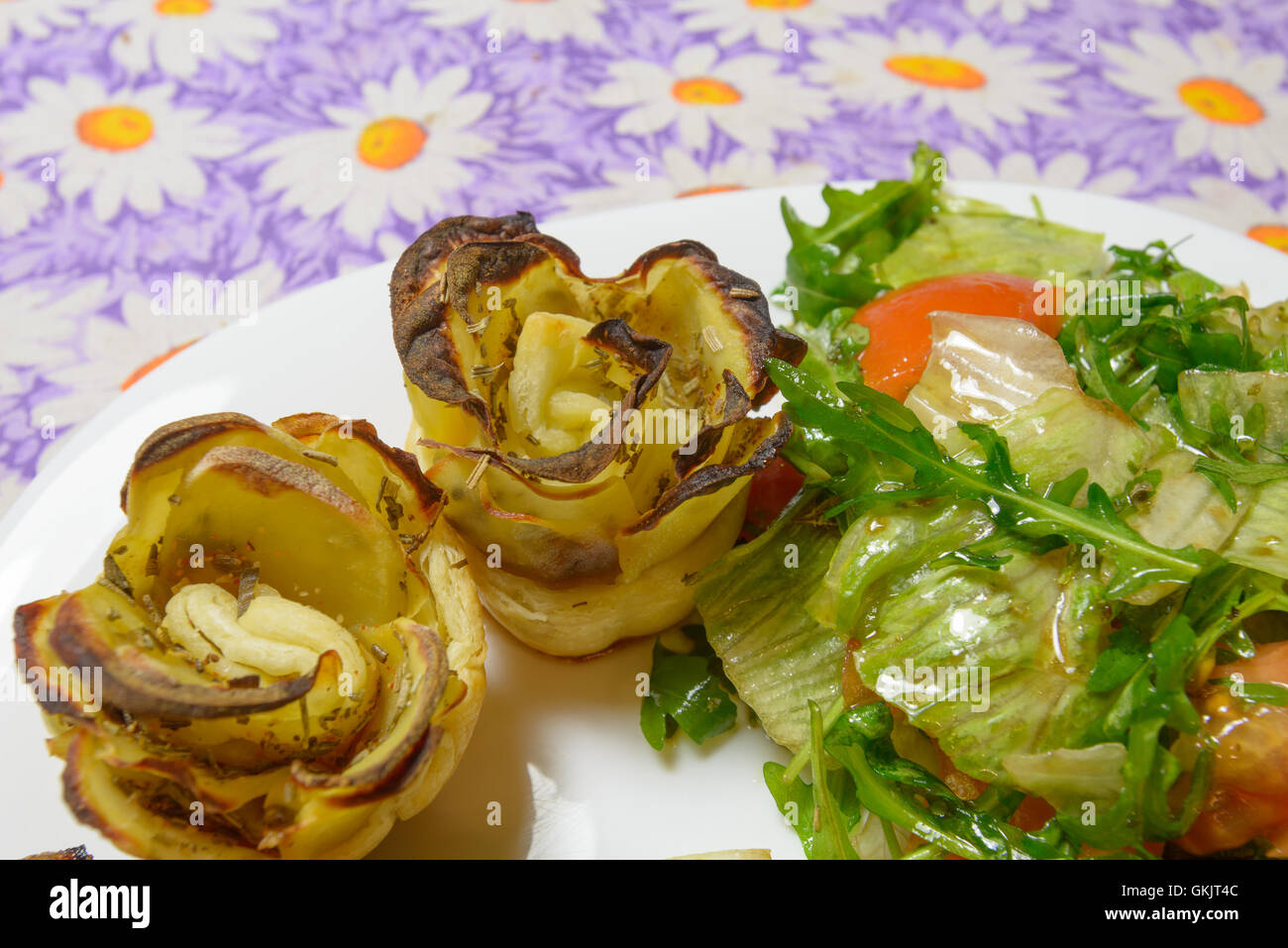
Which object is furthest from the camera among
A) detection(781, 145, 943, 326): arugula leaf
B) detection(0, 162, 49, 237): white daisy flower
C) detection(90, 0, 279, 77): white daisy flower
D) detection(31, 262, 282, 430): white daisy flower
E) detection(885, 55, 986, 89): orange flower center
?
detection(885, 55, 986, 89): orange flower center

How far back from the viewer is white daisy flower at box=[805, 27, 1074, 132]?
4180mm

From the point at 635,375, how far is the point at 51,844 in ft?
4.35

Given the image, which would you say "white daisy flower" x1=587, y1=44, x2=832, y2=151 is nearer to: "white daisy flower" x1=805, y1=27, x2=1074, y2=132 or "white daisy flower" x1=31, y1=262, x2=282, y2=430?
"white daisy flower" x1=805, y1=27, x2=1074, y2=132

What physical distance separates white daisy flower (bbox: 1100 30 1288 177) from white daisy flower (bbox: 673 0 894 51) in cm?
105

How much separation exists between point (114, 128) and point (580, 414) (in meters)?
2.92

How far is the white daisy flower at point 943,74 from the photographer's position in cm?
418

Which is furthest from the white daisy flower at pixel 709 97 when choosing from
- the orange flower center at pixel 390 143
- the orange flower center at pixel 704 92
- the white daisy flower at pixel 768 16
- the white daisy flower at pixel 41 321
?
the white daisy flower at pixel 41 321

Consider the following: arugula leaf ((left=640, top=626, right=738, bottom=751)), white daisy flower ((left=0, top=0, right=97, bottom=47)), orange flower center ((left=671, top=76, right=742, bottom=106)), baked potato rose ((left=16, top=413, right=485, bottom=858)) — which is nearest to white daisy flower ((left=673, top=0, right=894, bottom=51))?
orange flower center ((left=671, top=76, right=742, bottom=106))

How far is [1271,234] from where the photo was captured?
3787mm

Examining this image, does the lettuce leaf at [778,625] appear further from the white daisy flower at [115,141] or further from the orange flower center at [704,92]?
the white daisy flower at [115,141]

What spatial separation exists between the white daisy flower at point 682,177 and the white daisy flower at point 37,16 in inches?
86.4

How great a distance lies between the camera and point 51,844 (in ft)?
6.21
